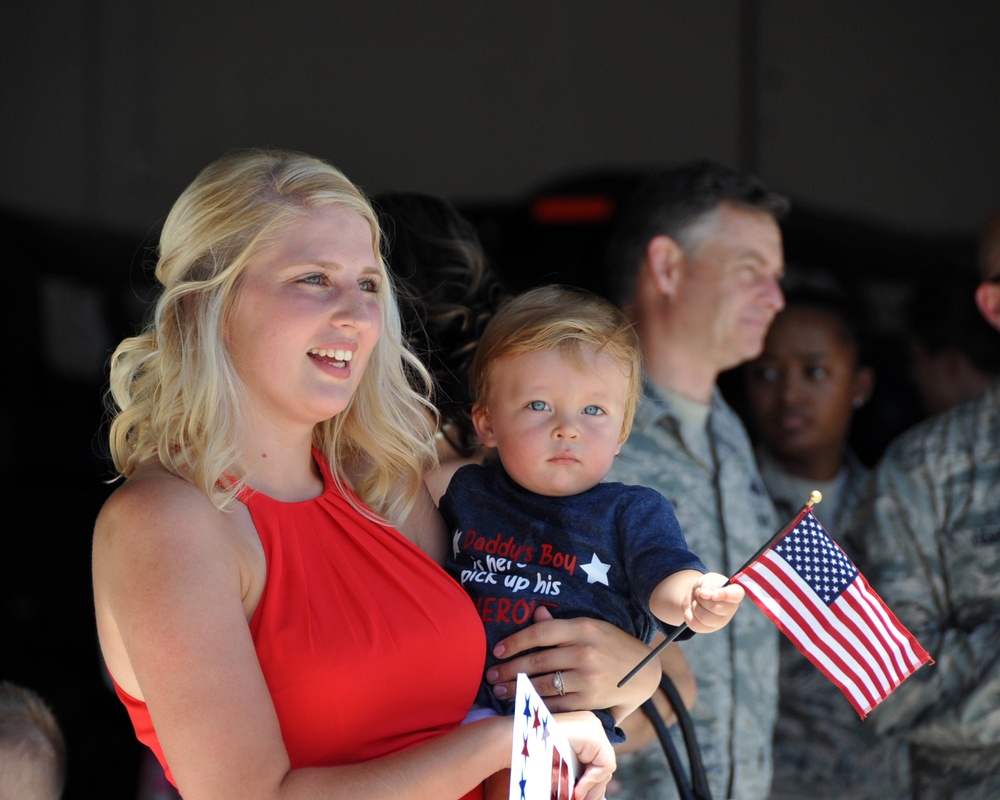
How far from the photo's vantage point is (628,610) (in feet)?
7.52

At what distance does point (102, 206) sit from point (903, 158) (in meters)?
3.15

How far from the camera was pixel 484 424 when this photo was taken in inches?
96.0

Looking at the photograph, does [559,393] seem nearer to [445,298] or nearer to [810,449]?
[445,298]

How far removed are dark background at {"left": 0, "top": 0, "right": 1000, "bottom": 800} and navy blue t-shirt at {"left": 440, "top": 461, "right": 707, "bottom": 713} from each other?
2574mm

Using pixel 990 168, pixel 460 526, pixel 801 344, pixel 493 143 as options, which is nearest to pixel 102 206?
pixel 493 143

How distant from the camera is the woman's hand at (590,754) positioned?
6.92 feet

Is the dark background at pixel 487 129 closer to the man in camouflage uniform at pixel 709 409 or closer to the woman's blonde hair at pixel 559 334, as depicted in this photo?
the man in camouflage uniform at pixel 709 409

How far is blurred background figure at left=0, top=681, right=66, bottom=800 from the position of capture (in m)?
2.18

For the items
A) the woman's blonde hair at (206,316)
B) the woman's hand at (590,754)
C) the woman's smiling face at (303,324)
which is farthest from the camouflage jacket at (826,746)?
the woman's blonde hair at (206,316)

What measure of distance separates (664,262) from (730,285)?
21 cm

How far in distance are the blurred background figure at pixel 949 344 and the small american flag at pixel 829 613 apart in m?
2.66

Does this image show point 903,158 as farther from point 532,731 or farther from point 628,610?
point 532,731

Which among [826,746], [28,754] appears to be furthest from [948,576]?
[28,754]

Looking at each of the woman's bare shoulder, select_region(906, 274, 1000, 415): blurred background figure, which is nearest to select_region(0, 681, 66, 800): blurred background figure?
the woman's bare shoulder
